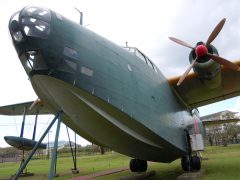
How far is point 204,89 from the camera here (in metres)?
12.6

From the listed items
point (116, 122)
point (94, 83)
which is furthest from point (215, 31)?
point (94, 83)

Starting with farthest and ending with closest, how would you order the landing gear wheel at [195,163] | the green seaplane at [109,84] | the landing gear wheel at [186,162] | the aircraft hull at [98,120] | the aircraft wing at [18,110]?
the aircraft wing at [18,110] → the landing gear wheel at [186,162] → the landing gear wheel at [195,163] → the aircraft hull at [98,120] → the green seaplane at [109,84]

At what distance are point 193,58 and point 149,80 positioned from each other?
1.78 metres

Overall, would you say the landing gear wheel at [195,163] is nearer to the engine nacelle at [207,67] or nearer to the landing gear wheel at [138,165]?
the landing gear wheel at [138,165]

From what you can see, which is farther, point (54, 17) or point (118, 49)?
point (118, 49)

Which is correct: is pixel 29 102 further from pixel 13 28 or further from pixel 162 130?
pixel 13 28

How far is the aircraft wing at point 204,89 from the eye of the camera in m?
11.6

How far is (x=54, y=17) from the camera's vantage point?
6359mm

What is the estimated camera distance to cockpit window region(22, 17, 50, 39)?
234 inches

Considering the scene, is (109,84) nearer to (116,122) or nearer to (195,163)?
(116,122)

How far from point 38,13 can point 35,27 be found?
31cm

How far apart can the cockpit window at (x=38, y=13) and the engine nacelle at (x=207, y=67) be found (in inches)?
224

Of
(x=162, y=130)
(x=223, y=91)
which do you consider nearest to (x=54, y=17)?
(x=162, y=130)

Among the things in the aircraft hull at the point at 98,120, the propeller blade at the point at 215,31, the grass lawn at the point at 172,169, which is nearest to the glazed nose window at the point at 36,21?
the aircraft hull at the point at 98,120
